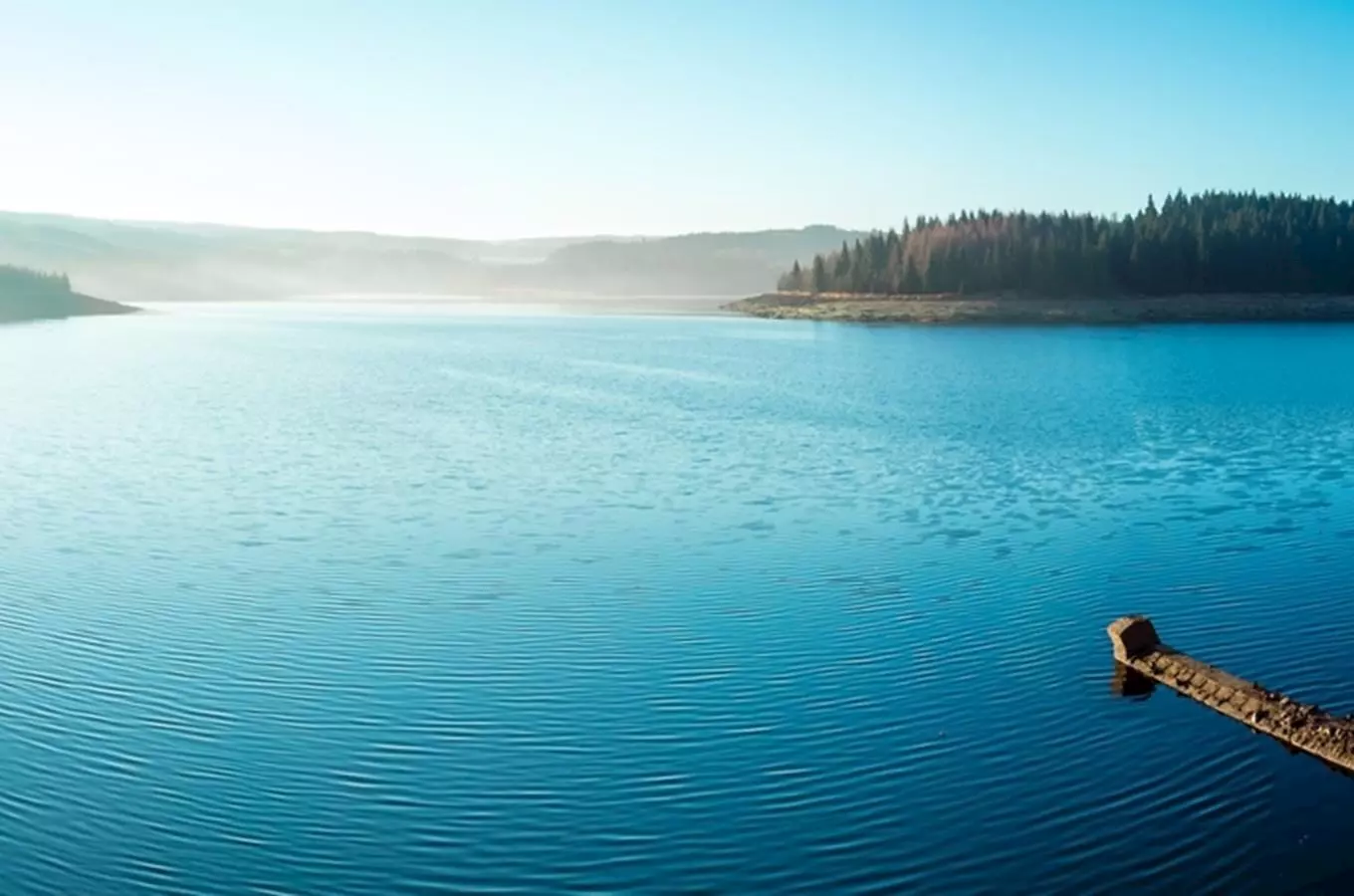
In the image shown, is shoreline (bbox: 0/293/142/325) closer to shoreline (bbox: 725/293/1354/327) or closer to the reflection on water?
shoreline (bbox: 725/293/1354/327)

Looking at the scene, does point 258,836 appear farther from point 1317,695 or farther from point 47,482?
point 47,482

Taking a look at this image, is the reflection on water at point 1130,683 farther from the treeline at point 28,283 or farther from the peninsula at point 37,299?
the treeline at point 28,283

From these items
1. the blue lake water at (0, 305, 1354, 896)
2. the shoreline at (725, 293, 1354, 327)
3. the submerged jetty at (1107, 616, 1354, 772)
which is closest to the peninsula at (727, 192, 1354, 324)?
the shoreline at (725, 293, 1354, 327)

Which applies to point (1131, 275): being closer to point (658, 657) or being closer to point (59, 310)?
point (658, 657)

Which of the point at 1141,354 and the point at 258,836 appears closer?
the point at 258,836

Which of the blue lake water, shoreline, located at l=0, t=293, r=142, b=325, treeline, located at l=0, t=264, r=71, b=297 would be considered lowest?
the blue lake water

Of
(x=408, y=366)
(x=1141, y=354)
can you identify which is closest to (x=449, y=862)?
(x=408, y=366)

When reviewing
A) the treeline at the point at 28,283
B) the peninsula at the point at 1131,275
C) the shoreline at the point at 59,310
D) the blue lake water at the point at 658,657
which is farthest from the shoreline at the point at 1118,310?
the treeline at the point at 28,283
